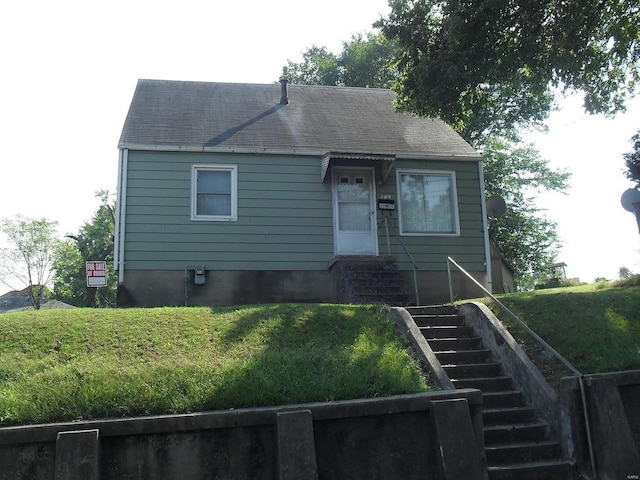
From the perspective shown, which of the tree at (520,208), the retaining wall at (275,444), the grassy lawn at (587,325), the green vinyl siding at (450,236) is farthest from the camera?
the tree at (520,208)

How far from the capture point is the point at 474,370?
6.94 metres

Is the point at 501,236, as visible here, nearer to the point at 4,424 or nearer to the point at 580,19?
the point at 580,19

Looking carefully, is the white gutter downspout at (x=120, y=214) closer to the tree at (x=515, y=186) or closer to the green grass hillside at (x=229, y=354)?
the green grass hillside at (x=229, y=354)

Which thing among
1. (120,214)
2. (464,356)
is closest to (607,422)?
(464,356)

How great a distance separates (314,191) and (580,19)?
6.33 meters

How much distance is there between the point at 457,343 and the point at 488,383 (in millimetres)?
986

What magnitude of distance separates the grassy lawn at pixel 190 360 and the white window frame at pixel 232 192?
4.14m

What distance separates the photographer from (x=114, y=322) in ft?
23.1

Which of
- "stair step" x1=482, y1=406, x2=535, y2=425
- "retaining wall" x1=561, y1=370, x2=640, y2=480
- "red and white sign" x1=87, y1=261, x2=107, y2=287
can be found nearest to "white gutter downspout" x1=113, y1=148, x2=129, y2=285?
"red and white sign" x1=87, y1=261, x2=107, y2=287

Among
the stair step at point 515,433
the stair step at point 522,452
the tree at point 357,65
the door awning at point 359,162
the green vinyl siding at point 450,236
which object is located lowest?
the stair step at point 522,452

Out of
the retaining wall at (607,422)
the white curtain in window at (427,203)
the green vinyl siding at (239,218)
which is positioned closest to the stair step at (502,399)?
the retaining wall at (607,422)

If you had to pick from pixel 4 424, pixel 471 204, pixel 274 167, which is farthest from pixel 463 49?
pixel 4 424

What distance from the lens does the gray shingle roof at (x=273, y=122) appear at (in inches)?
483

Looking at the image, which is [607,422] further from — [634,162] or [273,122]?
[634,162]
